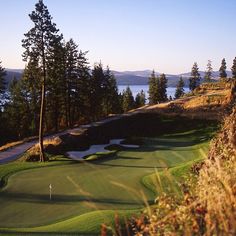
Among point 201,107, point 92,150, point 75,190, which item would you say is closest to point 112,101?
point 201,107

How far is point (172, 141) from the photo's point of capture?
142ft

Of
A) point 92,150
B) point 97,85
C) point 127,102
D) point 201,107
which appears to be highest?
point 97,85

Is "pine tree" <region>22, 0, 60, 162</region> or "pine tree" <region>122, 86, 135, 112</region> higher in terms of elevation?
"pine tree" <region>22, 0, 60, 162</region>

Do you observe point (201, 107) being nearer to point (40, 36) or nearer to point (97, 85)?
point (97, 85)

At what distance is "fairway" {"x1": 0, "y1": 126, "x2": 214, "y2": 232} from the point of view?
17281 millimetres

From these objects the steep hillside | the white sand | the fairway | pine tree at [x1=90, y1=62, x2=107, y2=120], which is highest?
pine tree at [x1=90, y1=62, x2=107, y2=120]

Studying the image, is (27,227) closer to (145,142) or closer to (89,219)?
(89,219)

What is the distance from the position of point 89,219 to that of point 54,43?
21.5m

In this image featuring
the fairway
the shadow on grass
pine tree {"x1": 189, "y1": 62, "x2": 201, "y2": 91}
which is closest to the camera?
the fairway

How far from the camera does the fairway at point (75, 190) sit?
1728 centimetres

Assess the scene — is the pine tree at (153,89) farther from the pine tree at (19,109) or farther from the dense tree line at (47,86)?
the pine tree at (19,109)

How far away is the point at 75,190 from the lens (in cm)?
2138

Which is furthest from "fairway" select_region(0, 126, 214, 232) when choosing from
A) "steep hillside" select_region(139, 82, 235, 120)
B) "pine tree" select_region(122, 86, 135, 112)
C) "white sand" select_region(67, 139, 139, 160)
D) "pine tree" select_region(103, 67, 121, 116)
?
"pine tree" select_region(122, 86, 135, 112)

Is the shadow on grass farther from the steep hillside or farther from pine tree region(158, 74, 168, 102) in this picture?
pine tree region(158, 74, 168, 102)
